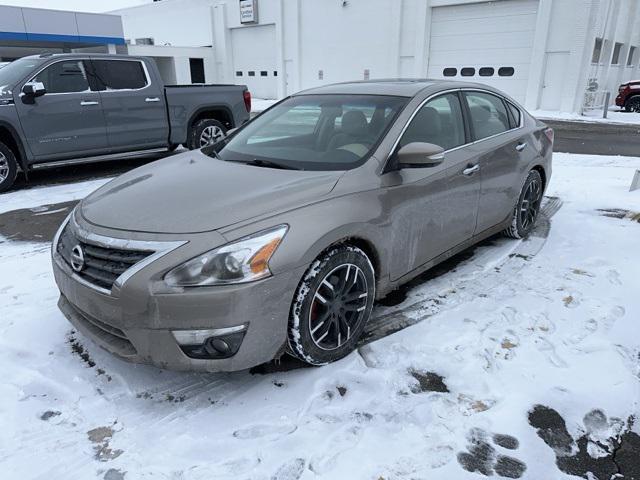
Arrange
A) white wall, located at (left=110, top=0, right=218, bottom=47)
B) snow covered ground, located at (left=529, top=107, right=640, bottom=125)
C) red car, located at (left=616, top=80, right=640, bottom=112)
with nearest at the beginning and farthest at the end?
1. snow covered ground, located at (left=529, top=107, right=640, bottom=125)
2. red car, located at (left=616, top=80, right=640, bottom=112)
3. white wall, located at (left=110, top=0, right=218, bottom=47)

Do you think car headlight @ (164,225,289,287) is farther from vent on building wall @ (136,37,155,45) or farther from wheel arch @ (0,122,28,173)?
vent on building wall @ (136,37,155,45)

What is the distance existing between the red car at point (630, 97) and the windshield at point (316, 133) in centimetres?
2228

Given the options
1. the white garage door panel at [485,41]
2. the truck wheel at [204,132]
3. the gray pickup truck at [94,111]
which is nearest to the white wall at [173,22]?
the white garage door panel at [485,41]

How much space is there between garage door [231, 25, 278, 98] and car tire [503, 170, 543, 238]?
28954 millimetres

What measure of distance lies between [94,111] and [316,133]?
5.37 meters

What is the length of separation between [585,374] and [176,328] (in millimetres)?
2335

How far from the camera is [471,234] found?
4.20 metres

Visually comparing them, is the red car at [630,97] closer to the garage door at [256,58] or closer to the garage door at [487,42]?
the garage door at [487,42]

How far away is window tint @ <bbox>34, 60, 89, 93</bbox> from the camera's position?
7.33 metres

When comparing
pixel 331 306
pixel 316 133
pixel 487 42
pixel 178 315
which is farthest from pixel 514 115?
pixel 487 42

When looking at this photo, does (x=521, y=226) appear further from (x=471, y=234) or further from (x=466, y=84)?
(x=466, y=84)

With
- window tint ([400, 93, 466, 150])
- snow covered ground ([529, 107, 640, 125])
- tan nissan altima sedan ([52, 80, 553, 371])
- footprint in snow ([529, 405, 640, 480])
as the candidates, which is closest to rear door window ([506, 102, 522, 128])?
tan nissan altima sedan ([52, 80, 553, 371])

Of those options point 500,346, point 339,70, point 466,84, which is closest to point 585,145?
point 466,84

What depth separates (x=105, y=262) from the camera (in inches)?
103
